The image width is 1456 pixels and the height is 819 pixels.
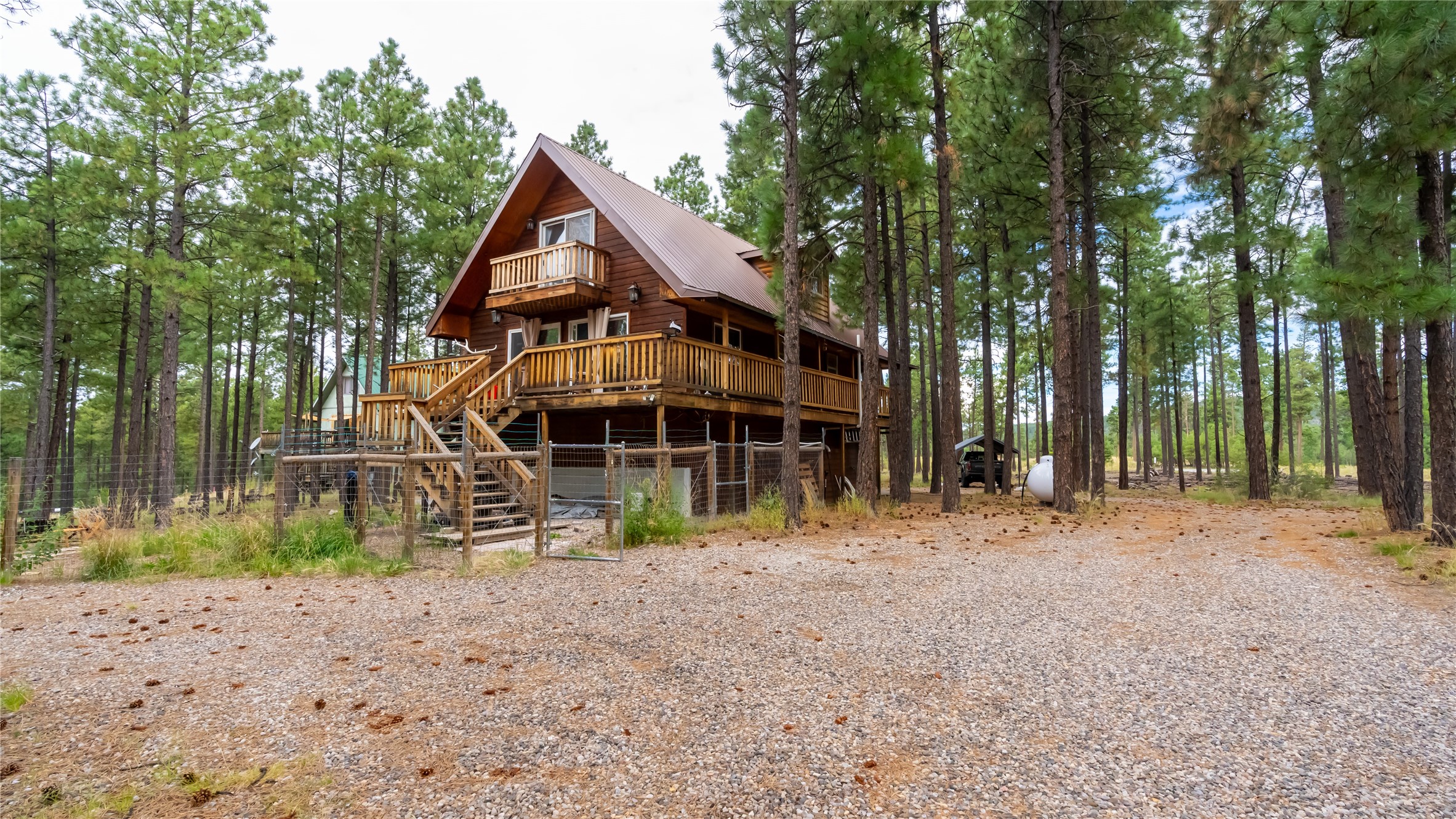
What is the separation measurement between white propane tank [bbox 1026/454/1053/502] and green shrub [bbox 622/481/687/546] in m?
9.61

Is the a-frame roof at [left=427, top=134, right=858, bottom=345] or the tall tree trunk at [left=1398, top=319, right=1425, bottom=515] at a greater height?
the a-frame roof at [left=427, top=134, right=858, bottom=345]

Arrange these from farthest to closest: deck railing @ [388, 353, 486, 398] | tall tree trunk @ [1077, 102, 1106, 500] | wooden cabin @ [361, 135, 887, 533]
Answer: tall tree trunk @ [1077, 102, 1106, 500] < deck railing @ [388, 353, 486, 398] < wooden cabin @ [361, 135, 887, 533]

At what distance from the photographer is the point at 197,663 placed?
4531 millimetres

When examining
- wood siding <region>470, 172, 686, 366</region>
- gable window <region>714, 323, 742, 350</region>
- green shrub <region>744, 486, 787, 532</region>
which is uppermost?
wood siding <region>470, 172, 686, 366</region>

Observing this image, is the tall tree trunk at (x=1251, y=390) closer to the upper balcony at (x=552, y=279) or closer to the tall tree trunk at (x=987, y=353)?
the tall tree trunk at (x=987, y=353)

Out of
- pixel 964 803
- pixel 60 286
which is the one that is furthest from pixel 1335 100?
pixel 60 286

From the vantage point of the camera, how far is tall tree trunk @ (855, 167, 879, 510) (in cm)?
1346

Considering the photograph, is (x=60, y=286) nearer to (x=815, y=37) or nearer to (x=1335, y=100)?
(x=815, y=37)

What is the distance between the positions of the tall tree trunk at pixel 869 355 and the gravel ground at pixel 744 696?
6489 mm

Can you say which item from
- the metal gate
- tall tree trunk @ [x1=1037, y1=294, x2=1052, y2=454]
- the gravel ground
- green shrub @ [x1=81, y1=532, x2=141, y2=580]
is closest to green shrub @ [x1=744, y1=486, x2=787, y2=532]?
the metal gate

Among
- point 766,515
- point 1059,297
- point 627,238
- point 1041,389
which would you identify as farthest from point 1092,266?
point 1041,389

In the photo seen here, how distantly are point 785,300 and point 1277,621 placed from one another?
8.07m

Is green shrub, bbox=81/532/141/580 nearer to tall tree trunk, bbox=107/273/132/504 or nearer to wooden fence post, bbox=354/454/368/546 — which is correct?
wooden fence post, bbox=354/454/368/546

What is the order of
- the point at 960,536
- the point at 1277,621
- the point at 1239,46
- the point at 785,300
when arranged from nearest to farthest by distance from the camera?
the point at 1277,621 < the point at 1239,46 < the point at 960,536 < the point at 785,300
